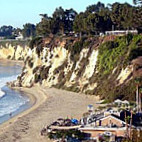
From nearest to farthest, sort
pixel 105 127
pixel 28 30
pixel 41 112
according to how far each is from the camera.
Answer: pixel 105 127, pixel 41 112, pixel 28 30

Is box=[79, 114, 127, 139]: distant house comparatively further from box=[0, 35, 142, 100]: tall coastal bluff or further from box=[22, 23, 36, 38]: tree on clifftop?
box=[22, 23, 36, 38]: tree on clifftop

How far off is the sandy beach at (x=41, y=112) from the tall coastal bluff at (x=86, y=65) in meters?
2.03

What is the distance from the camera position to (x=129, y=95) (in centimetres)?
4475

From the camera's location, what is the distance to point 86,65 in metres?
59.5

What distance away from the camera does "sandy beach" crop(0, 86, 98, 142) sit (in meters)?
35.4

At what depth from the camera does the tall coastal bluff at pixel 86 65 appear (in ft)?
164

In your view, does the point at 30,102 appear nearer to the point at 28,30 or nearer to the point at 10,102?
the point at 10,102

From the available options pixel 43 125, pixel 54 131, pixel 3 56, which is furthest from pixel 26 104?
pixel 3 56

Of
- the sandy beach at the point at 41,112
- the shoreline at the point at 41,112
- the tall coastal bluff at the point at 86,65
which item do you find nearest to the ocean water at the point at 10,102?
the shoreline at the point at 41,112

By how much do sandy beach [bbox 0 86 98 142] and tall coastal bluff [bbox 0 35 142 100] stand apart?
203cm

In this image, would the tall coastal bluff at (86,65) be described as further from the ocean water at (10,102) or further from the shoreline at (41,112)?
the ocean water at (10,102)

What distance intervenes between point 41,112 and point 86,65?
15954 mm

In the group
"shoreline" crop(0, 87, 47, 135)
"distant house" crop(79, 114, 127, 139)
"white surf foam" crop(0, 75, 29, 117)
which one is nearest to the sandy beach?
"shoreline" crop(0, 87, 47, 135)

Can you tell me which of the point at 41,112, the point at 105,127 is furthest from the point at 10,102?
the point at 105,127
